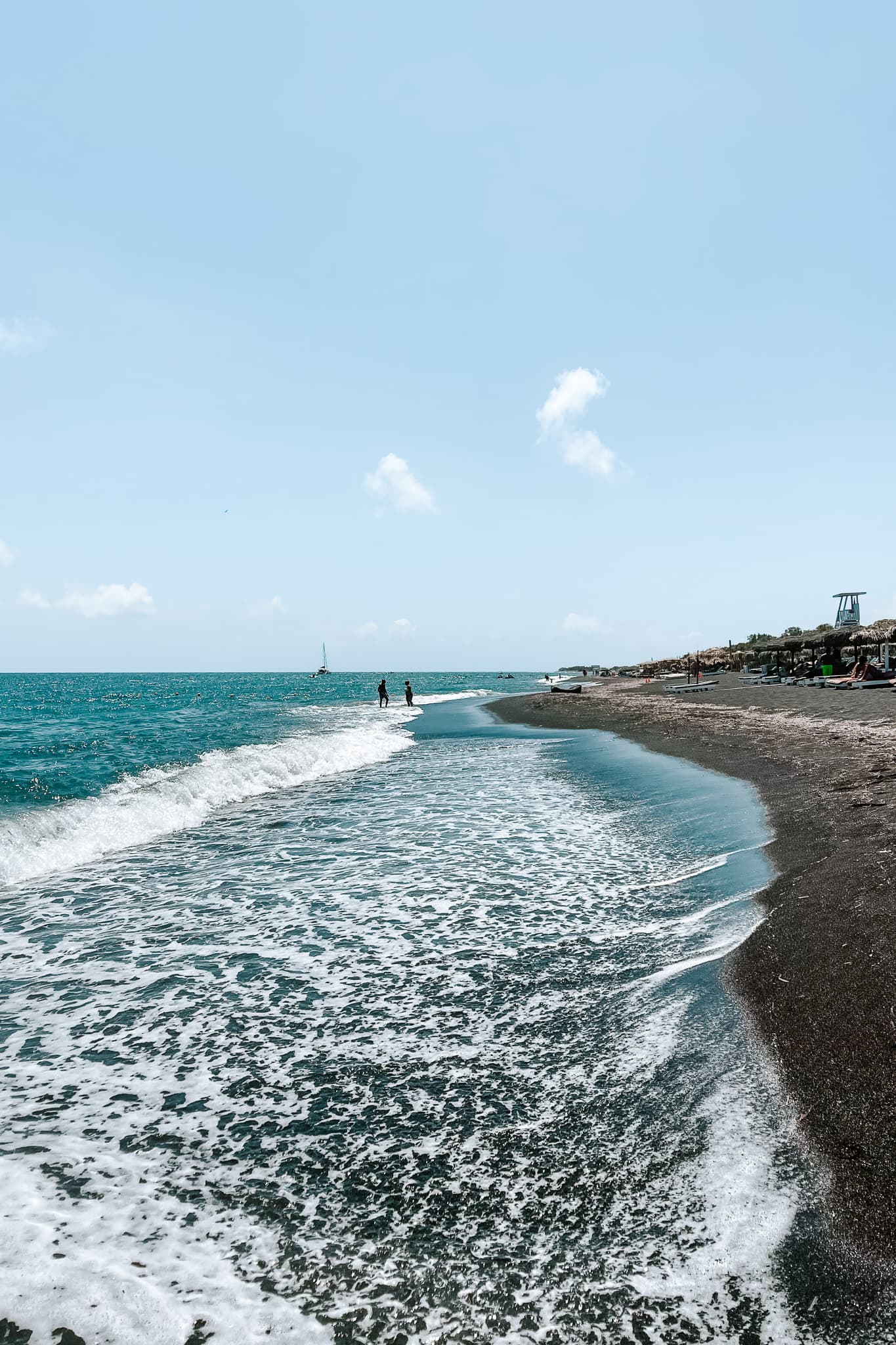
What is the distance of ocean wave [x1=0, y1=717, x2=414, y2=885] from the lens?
Answer: 13.2 metres

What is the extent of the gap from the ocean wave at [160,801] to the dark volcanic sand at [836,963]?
12.1 meters

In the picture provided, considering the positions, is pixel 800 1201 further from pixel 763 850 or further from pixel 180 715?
pixel 180 715

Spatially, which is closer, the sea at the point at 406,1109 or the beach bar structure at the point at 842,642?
the sea at the point at 406,1109

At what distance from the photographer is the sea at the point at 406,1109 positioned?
3.17m

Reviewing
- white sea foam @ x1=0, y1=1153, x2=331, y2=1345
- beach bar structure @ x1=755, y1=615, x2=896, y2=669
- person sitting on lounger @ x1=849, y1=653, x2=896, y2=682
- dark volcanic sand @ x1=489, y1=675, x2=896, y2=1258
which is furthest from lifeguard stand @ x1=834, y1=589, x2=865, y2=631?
white sea foam @ x1=0, y1=1153, x2=331, y2=1345

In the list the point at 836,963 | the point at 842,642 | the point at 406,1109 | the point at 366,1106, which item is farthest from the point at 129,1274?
the point at 842,642

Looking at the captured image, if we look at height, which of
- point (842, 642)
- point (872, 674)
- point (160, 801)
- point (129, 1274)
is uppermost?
point (842, 642)

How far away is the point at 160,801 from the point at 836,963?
15756 mm

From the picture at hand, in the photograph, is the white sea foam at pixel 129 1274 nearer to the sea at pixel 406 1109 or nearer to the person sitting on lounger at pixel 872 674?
the sea at pixel 406 1109

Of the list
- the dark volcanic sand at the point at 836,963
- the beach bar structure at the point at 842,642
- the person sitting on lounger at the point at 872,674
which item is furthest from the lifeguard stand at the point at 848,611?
the dark volcanic sand at the point at 836,963

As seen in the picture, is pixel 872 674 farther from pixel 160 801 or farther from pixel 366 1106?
pixel 366 1106

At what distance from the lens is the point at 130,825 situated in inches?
610

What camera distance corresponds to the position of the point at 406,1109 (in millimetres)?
4695

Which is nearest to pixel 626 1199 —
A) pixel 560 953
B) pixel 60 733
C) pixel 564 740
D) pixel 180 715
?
pixel 560 953
